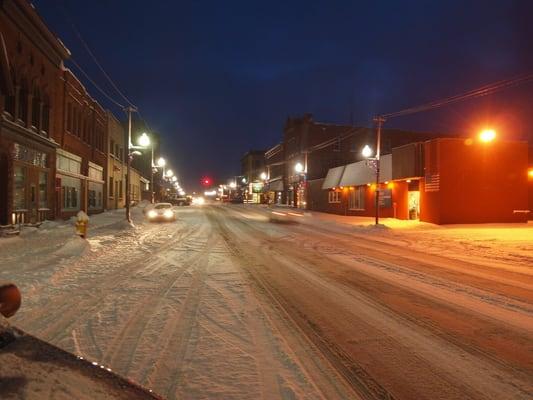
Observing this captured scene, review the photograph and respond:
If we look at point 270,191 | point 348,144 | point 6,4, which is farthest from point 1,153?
point 270,191

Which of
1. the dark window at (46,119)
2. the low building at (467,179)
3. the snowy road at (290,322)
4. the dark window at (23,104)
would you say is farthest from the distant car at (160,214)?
the snowy road at (290,322)

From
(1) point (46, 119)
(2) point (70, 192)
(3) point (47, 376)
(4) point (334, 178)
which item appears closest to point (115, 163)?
(2) point (70, 192)

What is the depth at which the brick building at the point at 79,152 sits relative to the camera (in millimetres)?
29516

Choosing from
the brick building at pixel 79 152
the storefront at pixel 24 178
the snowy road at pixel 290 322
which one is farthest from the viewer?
the brick building at pixel 79 152

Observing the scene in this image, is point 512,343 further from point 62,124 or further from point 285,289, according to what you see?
point 62,124

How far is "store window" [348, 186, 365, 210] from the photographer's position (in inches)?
1704

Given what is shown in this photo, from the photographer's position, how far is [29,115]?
23438mm

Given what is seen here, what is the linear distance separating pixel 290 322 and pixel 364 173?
35658mm

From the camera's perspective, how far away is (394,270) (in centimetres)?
1287

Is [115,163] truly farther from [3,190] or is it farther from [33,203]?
[3,190]

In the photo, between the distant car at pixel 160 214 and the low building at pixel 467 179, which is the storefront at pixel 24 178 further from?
A: the low building at pixel 467 179

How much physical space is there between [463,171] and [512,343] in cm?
2589

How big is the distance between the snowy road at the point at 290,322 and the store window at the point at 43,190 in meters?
12.3

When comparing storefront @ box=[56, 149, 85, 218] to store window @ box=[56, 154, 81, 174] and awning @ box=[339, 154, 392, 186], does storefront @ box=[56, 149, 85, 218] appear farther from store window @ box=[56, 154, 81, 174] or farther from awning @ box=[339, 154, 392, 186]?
awning @ box=[339, 154, 392, 186]
